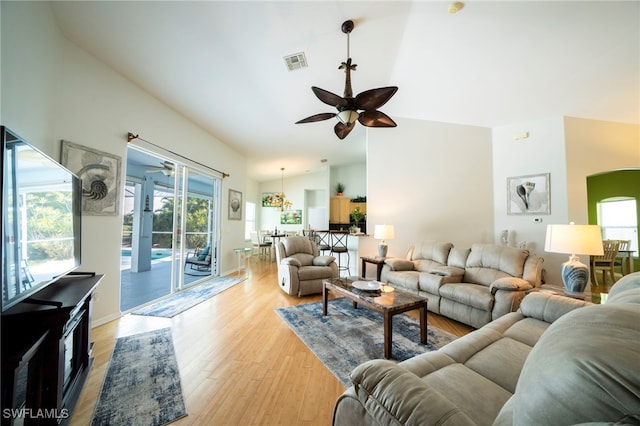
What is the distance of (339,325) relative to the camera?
270 centimetres

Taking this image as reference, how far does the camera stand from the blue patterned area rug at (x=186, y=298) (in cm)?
302

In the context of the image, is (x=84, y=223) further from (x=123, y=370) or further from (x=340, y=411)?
(x=340, y=411)

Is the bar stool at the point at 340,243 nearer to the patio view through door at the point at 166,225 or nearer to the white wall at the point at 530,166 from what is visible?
the patio view through door at the point at 166,225

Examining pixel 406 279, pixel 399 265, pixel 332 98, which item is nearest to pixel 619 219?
pixel 399 265

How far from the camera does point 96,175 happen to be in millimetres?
2596

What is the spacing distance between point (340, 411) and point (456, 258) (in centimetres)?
320

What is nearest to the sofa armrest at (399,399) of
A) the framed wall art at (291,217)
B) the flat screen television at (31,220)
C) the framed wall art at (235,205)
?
the flat screen television at (31,220)

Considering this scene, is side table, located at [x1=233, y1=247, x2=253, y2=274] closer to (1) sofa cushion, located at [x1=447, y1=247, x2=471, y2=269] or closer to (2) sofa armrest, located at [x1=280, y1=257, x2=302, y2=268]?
(2) sofa armrest, located at [x1=280, y1=257, x2=302, y2=268]

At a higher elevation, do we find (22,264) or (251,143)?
(251,143)

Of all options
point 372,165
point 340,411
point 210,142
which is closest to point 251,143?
point 210,142

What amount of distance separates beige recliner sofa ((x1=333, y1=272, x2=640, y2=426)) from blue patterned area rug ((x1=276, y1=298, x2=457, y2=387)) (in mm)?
876

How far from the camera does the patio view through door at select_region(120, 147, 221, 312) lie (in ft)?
12.9

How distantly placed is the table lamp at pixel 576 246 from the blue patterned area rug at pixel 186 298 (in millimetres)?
4407

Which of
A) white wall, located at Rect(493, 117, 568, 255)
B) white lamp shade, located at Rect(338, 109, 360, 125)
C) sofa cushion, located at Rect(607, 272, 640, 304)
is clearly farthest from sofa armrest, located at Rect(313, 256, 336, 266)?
white wall, located at Rect(493, 117, 568, 255)
